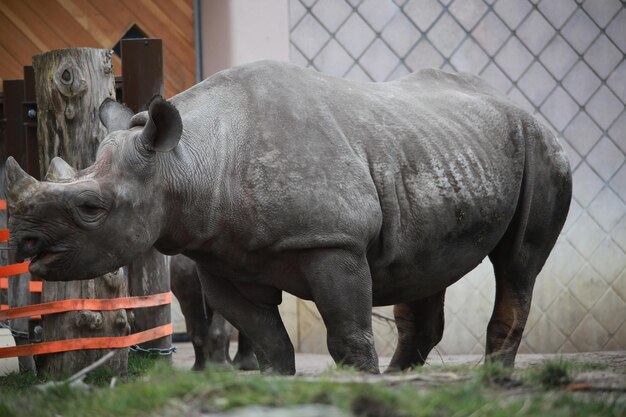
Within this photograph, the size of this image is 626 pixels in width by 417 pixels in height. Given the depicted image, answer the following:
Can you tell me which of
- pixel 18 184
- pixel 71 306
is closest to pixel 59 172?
pixel 18 184

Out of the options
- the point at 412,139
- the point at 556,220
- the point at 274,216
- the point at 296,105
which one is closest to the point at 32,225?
the point at 274,216

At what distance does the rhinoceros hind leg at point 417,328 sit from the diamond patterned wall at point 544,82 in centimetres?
282

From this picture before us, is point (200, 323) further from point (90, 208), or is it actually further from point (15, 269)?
point (90, 208)

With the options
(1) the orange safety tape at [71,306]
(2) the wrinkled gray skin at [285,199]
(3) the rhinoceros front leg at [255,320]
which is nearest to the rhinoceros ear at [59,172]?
(2) the wrinkled gray skin at [285,199]

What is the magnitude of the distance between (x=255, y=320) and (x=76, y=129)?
1.82 metres

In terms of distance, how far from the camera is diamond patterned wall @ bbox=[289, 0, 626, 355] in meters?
10.0

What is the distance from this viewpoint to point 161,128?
517 cm

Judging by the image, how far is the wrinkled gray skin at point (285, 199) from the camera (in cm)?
509

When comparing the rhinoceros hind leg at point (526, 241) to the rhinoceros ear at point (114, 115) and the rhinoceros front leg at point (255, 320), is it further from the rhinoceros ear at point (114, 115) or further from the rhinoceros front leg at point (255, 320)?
the rhinoceros ear at point (114, 115)

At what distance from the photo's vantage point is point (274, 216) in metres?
5.31

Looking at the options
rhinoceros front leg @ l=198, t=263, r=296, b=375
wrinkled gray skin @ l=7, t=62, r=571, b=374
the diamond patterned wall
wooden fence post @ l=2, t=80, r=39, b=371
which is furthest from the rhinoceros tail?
wooden fence post @ l=2, t=80, r=39, b=371

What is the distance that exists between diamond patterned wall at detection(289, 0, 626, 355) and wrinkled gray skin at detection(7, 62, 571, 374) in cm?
356

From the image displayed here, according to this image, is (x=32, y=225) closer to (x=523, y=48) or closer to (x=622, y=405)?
(x=622, y=405)

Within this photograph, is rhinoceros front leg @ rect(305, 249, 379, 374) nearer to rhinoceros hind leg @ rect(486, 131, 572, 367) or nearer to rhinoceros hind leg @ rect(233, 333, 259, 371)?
rhinoceros hind leg @ rect(486, 131, 572, 367)
